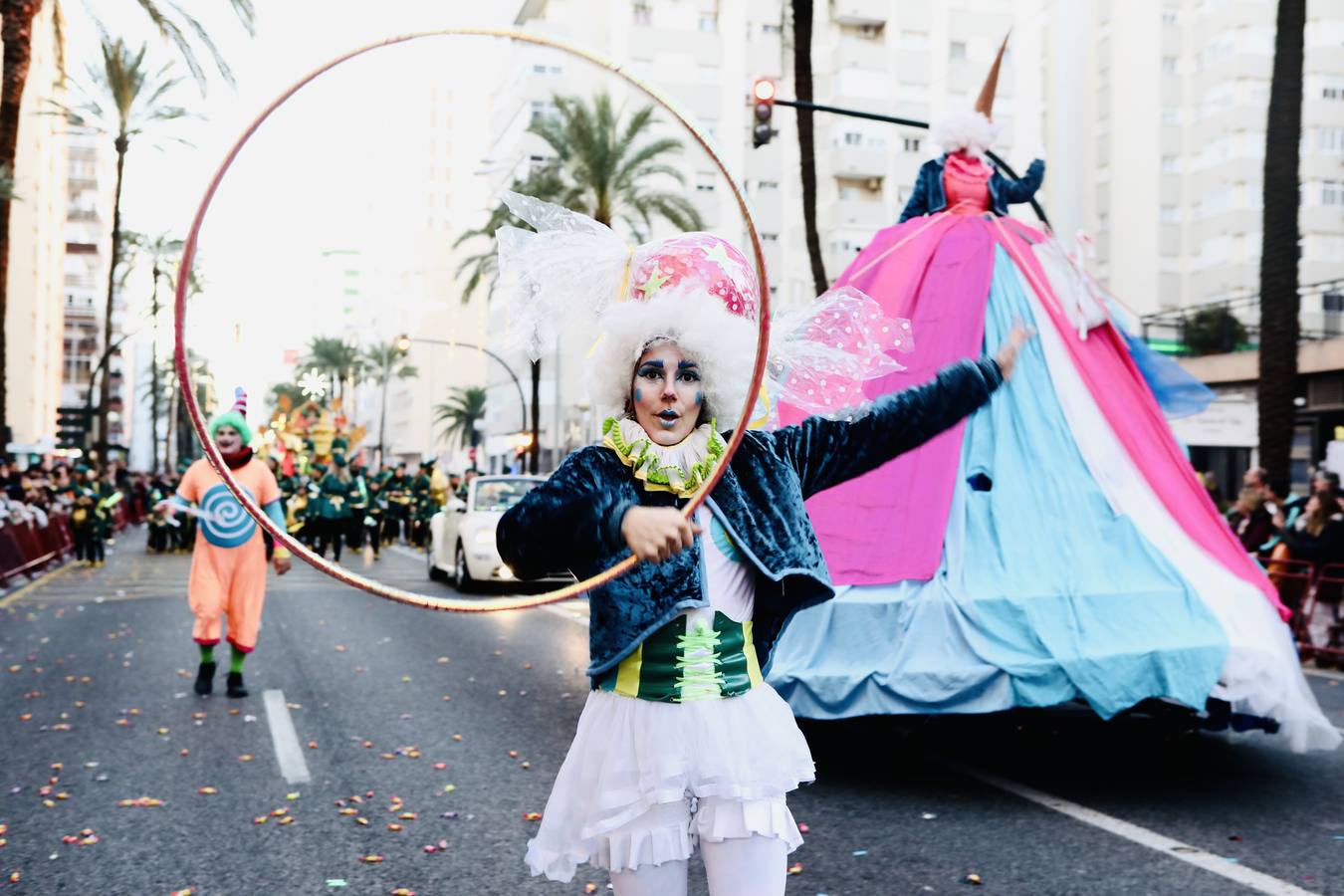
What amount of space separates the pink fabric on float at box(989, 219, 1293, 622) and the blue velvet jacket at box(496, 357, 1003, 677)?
4286 mm

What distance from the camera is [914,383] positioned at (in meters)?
6.73

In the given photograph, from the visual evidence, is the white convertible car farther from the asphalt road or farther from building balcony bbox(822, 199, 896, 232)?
building balcony bbox(822, 199, 896, 232)

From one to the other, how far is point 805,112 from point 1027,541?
13872 mm

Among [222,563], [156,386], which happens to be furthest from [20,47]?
[156,386]

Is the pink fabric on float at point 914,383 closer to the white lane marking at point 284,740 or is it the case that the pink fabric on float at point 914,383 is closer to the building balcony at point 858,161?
the white lane marking at point 284,740

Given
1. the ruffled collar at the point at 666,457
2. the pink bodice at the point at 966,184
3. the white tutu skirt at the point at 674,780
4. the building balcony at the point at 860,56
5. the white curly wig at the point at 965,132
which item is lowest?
the white tutu skirt at the point at 674,780

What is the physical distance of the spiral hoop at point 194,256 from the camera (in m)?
2.92

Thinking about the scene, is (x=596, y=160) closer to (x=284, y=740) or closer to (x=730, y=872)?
(x=284, y=740)

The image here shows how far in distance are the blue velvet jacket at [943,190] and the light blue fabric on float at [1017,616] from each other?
130cm

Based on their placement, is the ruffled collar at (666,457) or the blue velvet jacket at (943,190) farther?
the blue velvet jacket at (943,190)

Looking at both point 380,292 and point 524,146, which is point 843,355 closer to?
point 524,146

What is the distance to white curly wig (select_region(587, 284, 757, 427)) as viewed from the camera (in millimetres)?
3055

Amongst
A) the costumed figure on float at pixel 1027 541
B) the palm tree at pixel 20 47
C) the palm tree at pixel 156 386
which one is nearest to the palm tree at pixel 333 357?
the palm tree at pixel 156 386

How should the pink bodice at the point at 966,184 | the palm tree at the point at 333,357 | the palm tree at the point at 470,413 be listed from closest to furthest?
1. the pink bodice at the point at 966,184
2. the palm tree at the point at 333,357
3. the palm tree at the point at 470,413
